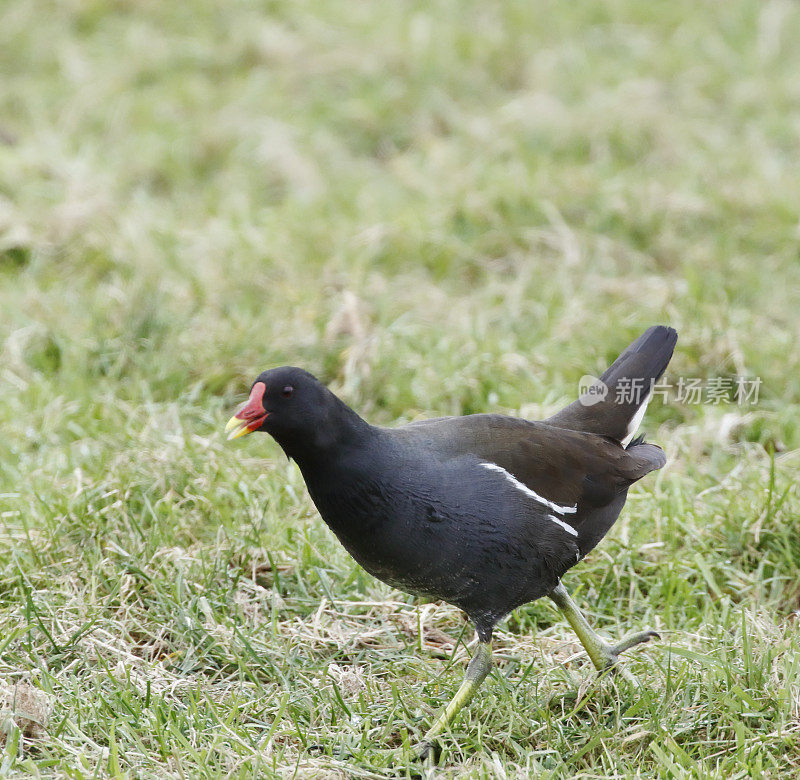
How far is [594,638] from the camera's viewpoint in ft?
10.9

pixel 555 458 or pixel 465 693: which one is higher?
pixel 555 458

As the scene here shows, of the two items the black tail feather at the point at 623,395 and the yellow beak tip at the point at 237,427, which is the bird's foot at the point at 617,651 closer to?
the black tail feather at the point at 623,395

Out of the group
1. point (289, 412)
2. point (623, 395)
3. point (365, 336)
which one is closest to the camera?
point (289, 412)

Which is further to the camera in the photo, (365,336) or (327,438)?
(365,336)

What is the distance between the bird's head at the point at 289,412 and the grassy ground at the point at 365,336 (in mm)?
698

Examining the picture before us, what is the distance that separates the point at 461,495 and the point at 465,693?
518 mm

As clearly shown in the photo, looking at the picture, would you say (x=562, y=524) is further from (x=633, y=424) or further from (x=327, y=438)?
(x=327, y=438)

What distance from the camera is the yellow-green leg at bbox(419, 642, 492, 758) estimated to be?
9.90 feet

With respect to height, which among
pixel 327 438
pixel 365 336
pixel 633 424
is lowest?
pixel 365 336

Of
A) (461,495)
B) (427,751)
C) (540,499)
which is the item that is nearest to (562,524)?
(540,499)

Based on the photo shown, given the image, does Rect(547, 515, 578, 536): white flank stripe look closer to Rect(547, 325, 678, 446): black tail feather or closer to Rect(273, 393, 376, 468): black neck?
Rect(547, 325, 678, 446): black tail feather

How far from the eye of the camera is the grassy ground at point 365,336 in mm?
3111

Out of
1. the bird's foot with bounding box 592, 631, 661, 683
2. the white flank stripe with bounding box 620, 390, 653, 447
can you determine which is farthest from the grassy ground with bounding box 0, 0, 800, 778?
the white flank stripe with bounding box 620, 390, 653, 447

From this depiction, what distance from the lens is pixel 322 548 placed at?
12.5 ft
